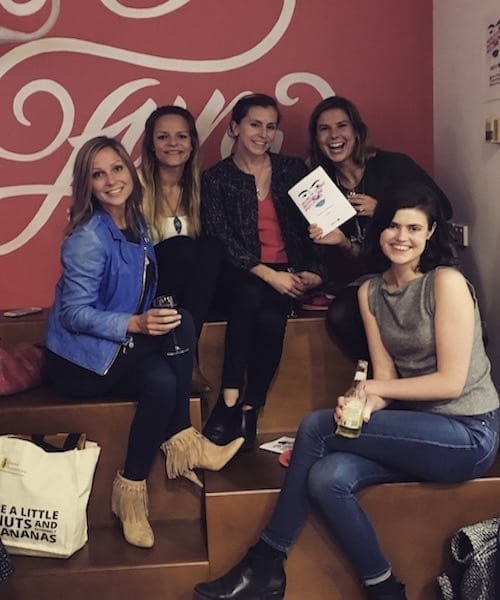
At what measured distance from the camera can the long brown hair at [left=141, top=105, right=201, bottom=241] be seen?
110 inches

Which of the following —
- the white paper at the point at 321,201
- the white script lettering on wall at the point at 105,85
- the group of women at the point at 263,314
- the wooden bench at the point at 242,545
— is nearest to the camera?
the group of women at the point at 263,314

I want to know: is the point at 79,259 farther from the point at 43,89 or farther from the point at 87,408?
the point at 43,89

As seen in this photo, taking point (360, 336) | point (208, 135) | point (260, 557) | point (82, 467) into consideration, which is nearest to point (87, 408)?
point (82, 467)

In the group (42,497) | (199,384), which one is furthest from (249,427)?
(42,497)

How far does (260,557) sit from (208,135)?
1777mm

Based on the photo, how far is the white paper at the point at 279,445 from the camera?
251 cm

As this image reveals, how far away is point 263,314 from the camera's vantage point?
2.58m

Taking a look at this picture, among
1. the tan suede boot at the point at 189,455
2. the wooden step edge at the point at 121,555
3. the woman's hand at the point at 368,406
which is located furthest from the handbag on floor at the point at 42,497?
the woman's hand at the point at 368,406

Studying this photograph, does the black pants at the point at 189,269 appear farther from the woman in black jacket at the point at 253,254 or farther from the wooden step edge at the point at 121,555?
the wooden step edge at the point at 121,555

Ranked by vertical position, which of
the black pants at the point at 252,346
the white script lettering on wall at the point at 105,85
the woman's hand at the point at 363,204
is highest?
the white script lettering on wall at the point at 105,85

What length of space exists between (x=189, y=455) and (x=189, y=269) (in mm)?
666

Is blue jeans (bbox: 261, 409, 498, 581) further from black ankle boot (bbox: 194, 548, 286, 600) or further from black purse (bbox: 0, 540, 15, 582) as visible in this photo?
black purse (bbox: 0, 540, 15, 582)

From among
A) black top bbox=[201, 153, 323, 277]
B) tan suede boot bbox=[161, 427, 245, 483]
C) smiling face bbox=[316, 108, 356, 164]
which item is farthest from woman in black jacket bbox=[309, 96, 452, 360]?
tan suede boot bbox=[161, 427, 245, 483]

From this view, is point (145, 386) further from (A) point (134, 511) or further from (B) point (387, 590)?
(B) point (387, 590)
